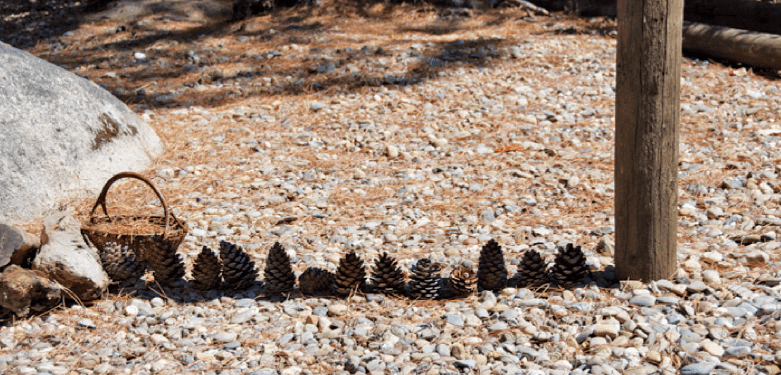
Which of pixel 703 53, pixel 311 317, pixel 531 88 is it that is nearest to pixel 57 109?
pixel 311 317

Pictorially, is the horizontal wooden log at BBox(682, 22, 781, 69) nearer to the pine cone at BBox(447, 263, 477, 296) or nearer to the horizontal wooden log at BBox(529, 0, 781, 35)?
the horizontal wooden log at BBox(529, 0, 781, 35)

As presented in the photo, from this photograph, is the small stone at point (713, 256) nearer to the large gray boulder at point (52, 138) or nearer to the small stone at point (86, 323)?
the small stone at point (86, 323)

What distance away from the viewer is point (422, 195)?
5.15 metres

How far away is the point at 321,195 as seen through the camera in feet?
17.1

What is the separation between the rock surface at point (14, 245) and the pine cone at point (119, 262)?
39 cm

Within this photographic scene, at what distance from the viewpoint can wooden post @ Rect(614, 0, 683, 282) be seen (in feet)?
10.0

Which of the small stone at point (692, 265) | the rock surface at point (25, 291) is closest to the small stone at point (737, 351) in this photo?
the small stone at point (692, 265)

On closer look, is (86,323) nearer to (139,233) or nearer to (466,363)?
(139,233)

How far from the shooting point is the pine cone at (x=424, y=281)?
3.45 m

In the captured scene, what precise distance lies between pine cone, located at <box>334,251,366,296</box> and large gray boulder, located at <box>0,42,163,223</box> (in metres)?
2.52

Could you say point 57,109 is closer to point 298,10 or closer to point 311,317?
point 311,317

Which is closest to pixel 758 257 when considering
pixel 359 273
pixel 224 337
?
pixel 359 273

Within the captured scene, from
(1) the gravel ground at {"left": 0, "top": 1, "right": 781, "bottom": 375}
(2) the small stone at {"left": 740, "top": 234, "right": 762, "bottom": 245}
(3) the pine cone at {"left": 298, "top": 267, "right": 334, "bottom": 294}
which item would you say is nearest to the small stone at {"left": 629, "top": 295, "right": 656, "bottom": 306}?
(1) the gravel ground at {"left": 0, "top": 1, "right": 781, "bottom": 375}

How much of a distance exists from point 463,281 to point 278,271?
3.61 ft
